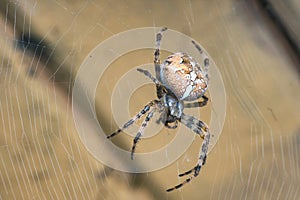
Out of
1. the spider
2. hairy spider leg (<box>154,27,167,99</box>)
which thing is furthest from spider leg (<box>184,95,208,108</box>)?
hairy spider leg (<box>154,27,167,99</box>)

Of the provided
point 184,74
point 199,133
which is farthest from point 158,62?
point 199,133

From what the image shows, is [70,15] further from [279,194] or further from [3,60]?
[279,194]

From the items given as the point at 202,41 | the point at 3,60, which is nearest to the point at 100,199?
the point at 3,60

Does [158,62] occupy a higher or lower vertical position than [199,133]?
higher

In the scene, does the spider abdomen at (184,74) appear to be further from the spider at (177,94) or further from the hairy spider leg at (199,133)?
the hairy spider leg at (199,133)

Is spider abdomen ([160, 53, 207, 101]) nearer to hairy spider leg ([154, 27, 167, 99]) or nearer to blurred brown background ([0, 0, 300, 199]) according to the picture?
hairy spider leg ([154, 27, 167, 99])

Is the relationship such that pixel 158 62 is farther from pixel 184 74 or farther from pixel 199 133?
pixel 199 133

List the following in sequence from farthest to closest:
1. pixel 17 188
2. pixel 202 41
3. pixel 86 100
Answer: pixel 202 41, pixel 86 100, pixel 17 188
